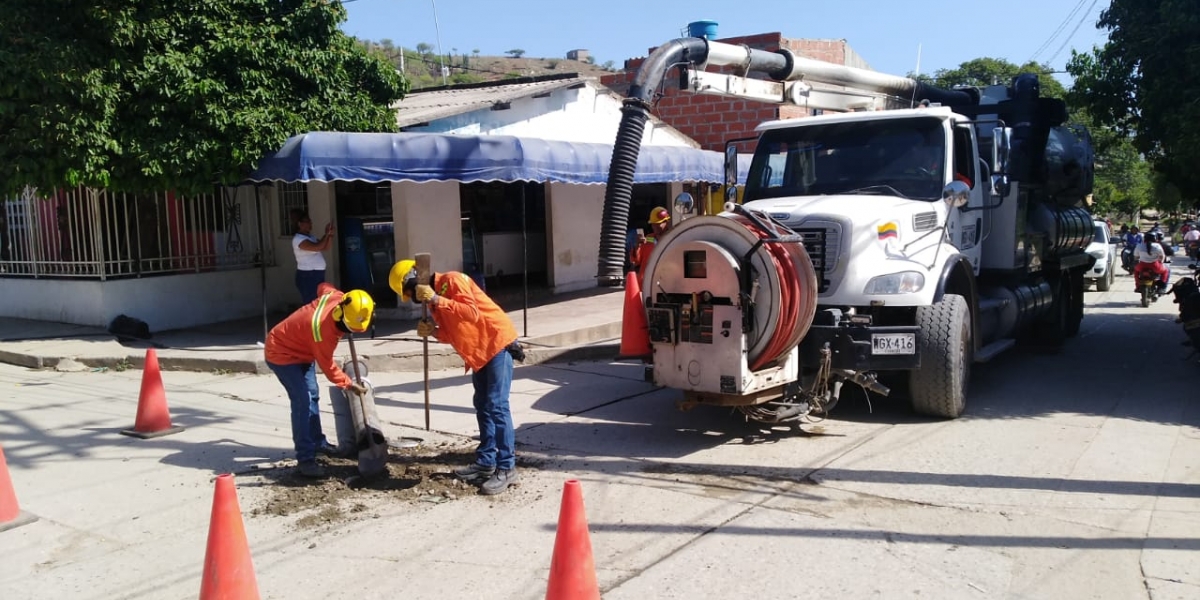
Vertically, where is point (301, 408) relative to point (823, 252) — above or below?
below

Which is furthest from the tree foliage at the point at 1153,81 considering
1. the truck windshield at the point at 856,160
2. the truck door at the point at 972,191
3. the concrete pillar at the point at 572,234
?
the concrete pillar at the point at 572,234

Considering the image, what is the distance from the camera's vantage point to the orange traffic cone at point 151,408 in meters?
7.36

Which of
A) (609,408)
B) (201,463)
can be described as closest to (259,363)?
(201,463)

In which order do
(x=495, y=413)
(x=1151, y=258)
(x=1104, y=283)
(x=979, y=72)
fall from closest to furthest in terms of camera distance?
1. (x=495, y=413)
2. (x=1151, y=258)
3. (x=1104, y=283)
4. (x=979, y=72)

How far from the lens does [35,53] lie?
10508mm

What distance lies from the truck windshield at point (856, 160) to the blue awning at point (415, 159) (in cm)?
381

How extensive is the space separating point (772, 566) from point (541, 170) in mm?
8197

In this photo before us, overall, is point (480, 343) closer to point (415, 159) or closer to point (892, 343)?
point (892, 343)

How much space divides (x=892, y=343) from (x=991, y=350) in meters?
2.12

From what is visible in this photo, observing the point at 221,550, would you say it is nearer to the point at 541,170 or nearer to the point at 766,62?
the point at 766,62

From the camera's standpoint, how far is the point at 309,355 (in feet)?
20.4

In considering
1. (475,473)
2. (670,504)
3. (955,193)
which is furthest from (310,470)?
(955,193)

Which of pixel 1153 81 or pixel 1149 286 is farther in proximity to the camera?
pixel 1149 286

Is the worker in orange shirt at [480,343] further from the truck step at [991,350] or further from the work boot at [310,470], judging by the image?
the truck step at [991,350]
